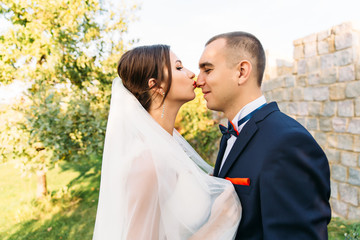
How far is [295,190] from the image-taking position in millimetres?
1452

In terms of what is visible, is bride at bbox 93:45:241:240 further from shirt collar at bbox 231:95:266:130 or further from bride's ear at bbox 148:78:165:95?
shirt collar at bbox 231:95:266:130

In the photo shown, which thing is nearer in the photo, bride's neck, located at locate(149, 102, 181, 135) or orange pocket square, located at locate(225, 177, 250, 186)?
orange pocket square, located at locate(225, 177, 250, 186)

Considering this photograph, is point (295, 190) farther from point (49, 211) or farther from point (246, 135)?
point (49, 211)

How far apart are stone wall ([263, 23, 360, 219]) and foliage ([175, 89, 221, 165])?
4414 mm

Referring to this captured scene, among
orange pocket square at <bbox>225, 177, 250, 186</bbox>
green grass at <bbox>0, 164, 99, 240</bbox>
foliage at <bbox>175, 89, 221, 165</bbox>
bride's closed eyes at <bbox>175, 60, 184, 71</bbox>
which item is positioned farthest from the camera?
foliage at <bbox>175, 89, 221, 165</bbox>

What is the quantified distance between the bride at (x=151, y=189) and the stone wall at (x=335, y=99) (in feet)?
13.9

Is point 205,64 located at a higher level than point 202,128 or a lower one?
higher

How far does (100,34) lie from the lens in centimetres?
593

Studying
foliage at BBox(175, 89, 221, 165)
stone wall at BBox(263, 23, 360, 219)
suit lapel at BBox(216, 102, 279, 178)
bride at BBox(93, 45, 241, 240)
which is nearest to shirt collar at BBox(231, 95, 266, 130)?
suit lapel at BBox(216, 102, 279, 178)

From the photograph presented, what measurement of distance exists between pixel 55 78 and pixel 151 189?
15.6ft

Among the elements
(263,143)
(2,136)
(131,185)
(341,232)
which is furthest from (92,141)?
(341,232)

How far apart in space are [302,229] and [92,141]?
15.1 feet

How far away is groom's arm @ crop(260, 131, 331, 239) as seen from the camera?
4.69 ft

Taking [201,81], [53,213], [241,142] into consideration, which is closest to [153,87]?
[201,81]
